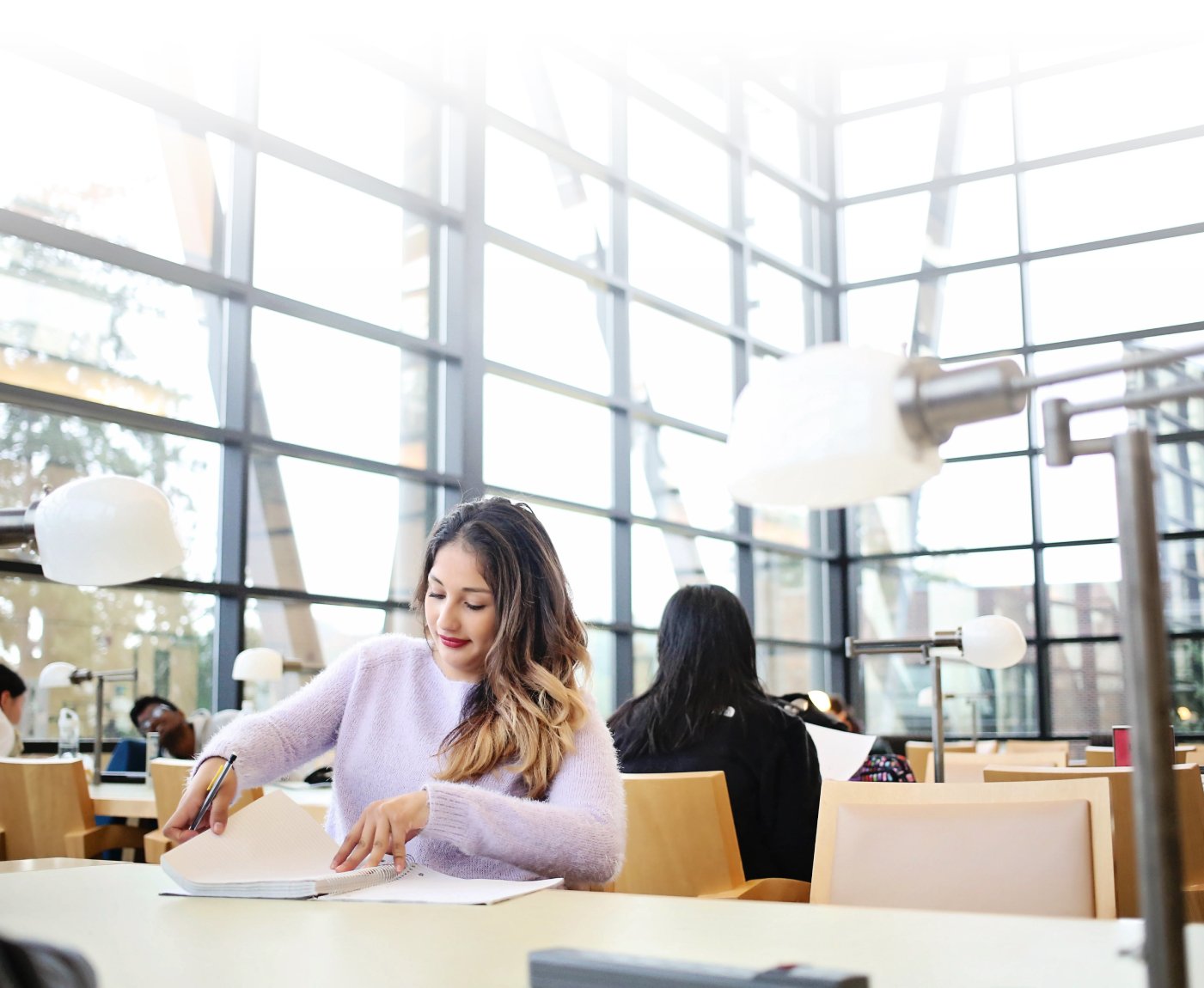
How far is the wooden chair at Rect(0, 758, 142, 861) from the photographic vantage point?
3793 mm

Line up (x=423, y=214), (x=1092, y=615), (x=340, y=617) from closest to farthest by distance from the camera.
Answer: (x=340, y=617) → (x=423, y=214) → (x=1092, y=615)

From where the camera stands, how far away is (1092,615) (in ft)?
32.5

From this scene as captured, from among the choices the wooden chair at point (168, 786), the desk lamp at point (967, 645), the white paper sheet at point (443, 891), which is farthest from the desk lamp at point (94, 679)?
the white paper sheet at point (443, 891)

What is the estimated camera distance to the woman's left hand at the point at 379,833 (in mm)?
1347

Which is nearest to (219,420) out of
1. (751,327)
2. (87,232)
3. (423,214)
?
(87,232)

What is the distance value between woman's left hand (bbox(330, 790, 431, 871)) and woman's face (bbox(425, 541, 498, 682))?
13.7 inches

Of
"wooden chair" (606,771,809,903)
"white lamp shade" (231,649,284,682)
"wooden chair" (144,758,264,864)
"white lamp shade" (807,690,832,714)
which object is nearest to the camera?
"wooden chair" (606,771,809,903)

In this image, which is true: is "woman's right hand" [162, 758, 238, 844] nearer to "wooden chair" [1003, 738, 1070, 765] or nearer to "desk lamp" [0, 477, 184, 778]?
"desk lamp" [0, 477, 184, 778]

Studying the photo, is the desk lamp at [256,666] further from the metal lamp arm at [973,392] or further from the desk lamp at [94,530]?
the metal lamp arm at [973,392]

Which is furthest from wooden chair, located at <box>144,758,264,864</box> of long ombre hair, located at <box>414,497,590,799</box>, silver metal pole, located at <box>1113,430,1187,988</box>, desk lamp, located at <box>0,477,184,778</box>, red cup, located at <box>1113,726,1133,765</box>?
silver metal pole, located at <box>1113,430,1187,988</box>

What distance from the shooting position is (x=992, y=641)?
3.03m

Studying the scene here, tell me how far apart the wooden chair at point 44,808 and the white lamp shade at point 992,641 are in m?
2.62

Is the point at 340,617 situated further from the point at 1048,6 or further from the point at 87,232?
the point at 1048,6

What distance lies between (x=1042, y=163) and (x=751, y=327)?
2755mm
